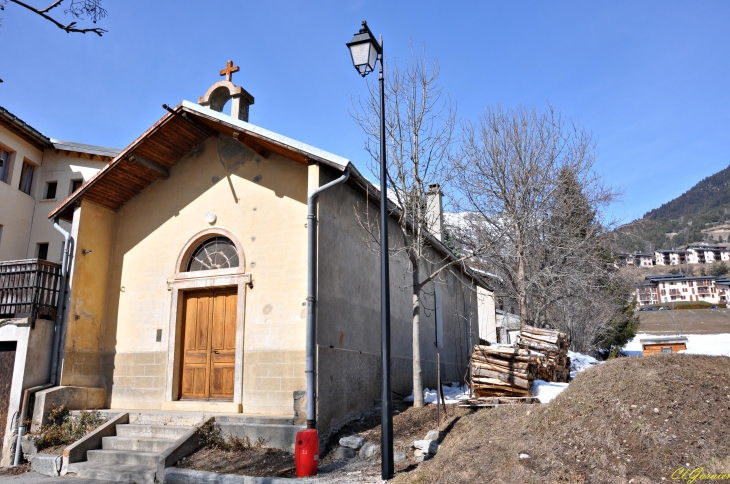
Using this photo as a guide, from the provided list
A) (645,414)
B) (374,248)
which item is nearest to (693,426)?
(645,414)

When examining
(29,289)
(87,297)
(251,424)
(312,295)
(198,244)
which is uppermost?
(198,244)

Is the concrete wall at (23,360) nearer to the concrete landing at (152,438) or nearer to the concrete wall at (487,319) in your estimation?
the concrete landing at (152,438)

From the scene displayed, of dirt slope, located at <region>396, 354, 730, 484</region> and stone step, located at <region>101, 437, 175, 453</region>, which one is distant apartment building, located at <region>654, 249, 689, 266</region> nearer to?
dirt slope, located at <region>396, 354, 730, 484</region>

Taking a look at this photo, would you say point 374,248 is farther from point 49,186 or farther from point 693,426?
point 49,186

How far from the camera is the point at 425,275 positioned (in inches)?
671

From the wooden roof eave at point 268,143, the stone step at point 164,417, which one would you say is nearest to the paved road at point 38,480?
the stone step at point 164,417

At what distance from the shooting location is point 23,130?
16.7m

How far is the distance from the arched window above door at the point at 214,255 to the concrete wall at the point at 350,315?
2156 mm

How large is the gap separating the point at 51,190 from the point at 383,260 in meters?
15.0

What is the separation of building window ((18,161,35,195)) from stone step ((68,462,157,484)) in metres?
11.4

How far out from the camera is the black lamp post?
725 centimetres

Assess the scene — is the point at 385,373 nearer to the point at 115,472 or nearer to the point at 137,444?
the point at 115,472

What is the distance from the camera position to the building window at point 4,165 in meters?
16.4

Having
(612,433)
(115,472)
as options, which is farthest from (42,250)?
(612,433)
